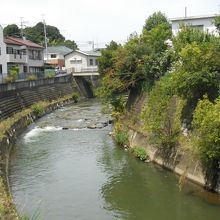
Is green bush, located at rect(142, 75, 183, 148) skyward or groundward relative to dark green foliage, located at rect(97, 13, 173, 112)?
groundward

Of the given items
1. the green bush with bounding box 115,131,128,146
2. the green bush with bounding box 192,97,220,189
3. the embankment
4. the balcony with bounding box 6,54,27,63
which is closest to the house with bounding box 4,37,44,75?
the balcony with bounding box 6,54,27,63

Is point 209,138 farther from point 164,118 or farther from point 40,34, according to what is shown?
point 40,34

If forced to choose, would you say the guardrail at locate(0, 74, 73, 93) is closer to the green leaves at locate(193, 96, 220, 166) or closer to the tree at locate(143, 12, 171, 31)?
the tree at locate(143, 12, 171, 31)

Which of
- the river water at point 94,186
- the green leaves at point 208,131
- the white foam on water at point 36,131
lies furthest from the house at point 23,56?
the green leaves at point 208,131

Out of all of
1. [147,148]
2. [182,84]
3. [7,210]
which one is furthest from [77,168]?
[7,210]

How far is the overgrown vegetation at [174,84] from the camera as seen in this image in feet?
59.9

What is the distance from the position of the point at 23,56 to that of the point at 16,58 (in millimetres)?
2790

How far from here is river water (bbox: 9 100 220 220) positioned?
1780 cm

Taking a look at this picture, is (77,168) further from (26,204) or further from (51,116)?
(51,116)

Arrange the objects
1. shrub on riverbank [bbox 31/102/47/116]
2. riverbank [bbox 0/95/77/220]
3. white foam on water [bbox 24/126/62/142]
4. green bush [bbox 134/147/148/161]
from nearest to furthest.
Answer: riverbank [bbox 0/95/77/220], green bush [bbox 134/147/148/161], white foam on water [bbox 24/126/62/142], shrub on riverbank [bbox 31/102/47/116]

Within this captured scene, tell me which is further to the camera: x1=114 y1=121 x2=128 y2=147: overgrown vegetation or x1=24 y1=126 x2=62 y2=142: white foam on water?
x1=24 y1=126 x2=62 y2=142: white foam on water

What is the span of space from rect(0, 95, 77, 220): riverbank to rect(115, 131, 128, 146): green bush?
7283mm

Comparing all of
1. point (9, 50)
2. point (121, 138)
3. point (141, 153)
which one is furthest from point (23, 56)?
point (141, 153)

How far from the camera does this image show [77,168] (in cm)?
2478
